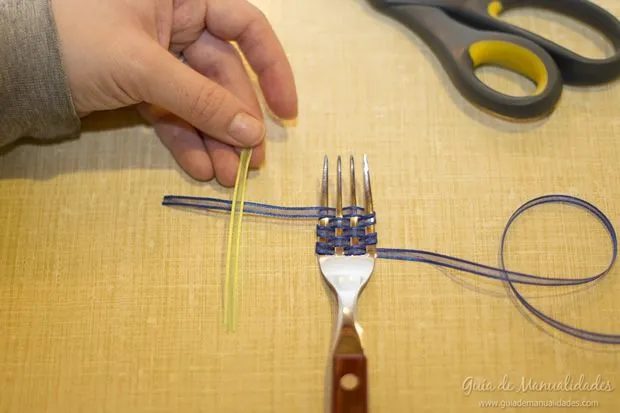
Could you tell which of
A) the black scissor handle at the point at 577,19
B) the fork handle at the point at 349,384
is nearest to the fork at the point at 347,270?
the fork handle at the point at 349,384

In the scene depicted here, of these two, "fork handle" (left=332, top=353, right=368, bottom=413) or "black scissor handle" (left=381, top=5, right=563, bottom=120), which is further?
"black scissor handle" (left=381, top=5, right=563, bottom=120)

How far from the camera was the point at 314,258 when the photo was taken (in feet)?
2.21

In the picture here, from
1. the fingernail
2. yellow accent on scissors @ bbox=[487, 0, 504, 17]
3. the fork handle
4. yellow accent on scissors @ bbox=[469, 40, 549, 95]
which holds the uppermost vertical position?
yellow accent on scissors @ bbox=[487, 0, 504, 17]

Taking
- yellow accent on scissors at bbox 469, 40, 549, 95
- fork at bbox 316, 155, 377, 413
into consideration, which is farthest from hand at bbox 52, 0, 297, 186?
yellow accent on scissors at bbox 469, 40, 549, 95

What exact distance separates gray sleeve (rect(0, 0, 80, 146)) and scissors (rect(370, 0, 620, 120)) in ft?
1.31

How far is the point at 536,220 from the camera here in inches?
27.1

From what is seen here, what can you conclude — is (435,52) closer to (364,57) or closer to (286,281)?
(364,57)

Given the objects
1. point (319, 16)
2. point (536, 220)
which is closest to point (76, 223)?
point (319, 16)

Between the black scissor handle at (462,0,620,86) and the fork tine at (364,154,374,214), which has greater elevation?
the black scissor handle at (462,0,620,86)

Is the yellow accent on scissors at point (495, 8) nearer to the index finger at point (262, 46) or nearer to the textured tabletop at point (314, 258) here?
the textured tabletop at point (314, 258)

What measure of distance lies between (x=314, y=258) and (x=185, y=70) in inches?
9.4

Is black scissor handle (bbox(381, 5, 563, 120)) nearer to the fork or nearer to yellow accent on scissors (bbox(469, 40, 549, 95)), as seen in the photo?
yellow accent on scissors (bbox(469, 40, 549, 95))

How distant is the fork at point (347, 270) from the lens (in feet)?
1.91

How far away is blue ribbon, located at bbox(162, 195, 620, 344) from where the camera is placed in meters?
0.65
